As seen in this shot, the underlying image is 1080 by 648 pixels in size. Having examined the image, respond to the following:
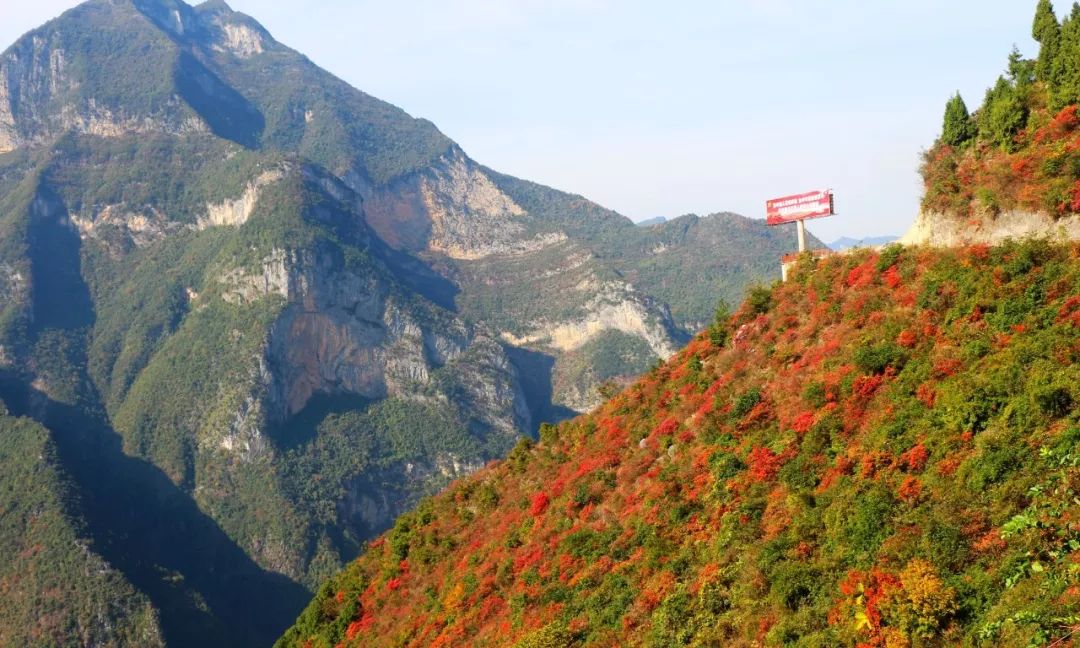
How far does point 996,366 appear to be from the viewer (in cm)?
3231

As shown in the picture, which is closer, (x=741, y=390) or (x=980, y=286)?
(x=980, y=286)

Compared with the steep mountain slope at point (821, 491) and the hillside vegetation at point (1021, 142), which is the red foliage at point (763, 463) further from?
the hillside vegetation at point (1021, 142)

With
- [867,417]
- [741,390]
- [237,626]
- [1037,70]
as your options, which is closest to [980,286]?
[867,417]

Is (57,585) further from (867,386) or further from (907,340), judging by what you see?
(907,340)

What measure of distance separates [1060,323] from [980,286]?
419 cm

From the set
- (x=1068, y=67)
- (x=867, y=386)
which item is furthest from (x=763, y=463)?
(x=1068, y=67)

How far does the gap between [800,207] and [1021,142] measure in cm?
1197

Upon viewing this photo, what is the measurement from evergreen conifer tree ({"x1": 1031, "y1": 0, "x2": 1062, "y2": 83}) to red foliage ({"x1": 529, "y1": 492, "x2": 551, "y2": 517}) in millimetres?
28465

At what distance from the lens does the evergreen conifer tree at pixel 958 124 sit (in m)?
45.5

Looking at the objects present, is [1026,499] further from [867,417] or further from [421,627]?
[421,627]

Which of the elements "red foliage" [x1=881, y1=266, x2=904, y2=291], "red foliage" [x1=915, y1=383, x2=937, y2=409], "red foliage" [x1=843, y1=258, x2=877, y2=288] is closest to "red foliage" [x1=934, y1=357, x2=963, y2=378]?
"red foliage" [x1=915, y1=383, x2=937, y2=409]

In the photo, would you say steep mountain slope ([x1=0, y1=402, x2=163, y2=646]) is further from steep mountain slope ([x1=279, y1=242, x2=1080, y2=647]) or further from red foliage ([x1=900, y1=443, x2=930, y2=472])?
red foliage ([x1=900, y1=443, x2=930, y2=472])

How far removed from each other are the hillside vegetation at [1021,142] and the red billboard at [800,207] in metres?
5.78

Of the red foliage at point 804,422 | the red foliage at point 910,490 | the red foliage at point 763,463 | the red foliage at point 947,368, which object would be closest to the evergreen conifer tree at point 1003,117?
the red foliage at point 947,368
